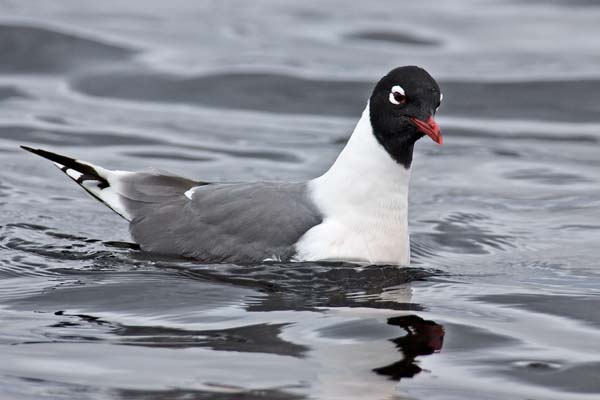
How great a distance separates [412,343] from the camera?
7035 millimetres

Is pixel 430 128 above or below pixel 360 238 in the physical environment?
above

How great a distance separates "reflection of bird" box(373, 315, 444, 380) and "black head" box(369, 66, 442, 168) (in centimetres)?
122

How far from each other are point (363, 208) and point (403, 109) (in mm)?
678

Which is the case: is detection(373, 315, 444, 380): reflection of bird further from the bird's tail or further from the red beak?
the bird's tail

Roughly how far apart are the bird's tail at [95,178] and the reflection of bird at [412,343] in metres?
2.61

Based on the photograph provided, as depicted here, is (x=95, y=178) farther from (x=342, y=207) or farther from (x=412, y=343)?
(x=412, y=343)

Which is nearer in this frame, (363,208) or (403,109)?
(403,109)

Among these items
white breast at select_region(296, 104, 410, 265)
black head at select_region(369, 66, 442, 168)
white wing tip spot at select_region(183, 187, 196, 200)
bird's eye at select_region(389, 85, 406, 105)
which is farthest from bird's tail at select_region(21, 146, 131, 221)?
bird's eye at select_region(389, 85, 406, 105)

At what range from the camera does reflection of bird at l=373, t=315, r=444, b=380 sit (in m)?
6.52

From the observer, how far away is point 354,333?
7.12m

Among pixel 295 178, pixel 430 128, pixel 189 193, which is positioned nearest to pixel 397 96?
pixel 430 128

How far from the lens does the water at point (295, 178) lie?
21.6ft

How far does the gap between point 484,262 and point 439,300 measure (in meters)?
1.36

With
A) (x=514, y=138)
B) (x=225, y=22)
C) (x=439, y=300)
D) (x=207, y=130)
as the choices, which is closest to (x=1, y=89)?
(x=207, y=130)
